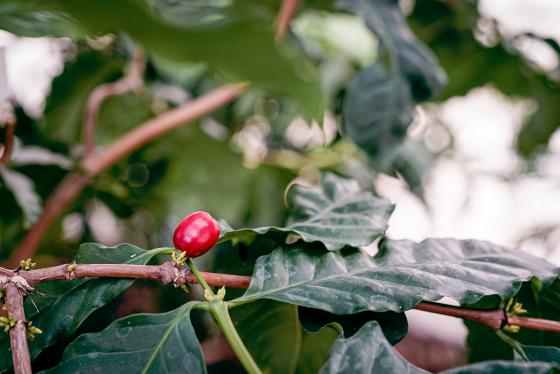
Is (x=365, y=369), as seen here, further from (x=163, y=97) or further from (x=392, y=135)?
(x=163, y=97)

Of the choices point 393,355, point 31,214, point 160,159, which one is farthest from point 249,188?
point 393,355

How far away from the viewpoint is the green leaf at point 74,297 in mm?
410

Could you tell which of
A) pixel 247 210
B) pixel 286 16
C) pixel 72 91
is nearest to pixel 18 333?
pixel 286 16

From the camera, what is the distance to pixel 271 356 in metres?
0.61

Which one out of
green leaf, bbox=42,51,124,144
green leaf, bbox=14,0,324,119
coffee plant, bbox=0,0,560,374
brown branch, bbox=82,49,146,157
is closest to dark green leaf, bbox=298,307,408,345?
coffee plant, bbox=0,0,560,374

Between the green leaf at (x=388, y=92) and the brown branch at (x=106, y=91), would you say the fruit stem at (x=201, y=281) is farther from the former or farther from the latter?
the brown branch at (x=106, y=91)

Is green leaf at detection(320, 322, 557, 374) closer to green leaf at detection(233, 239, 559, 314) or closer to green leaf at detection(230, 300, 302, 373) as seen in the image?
green leaf at detection(233, 239, 559, 314)

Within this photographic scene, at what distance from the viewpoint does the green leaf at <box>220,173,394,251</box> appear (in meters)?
0.48

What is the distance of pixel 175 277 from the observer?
0.42 m

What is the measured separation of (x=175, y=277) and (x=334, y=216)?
20 centimetres

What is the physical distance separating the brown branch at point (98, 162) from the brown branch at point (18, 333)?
50 centimetres

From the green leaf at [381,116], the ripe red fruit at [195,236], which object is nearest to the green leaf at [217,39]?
the ripe red fruit at [195,236]

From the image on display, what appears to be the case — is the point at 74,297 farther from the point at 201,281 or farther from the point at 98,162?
the point at 98,162

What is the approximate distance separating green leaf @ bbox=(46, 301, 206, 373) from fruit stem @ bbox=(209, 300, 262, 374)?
0.09 ft
